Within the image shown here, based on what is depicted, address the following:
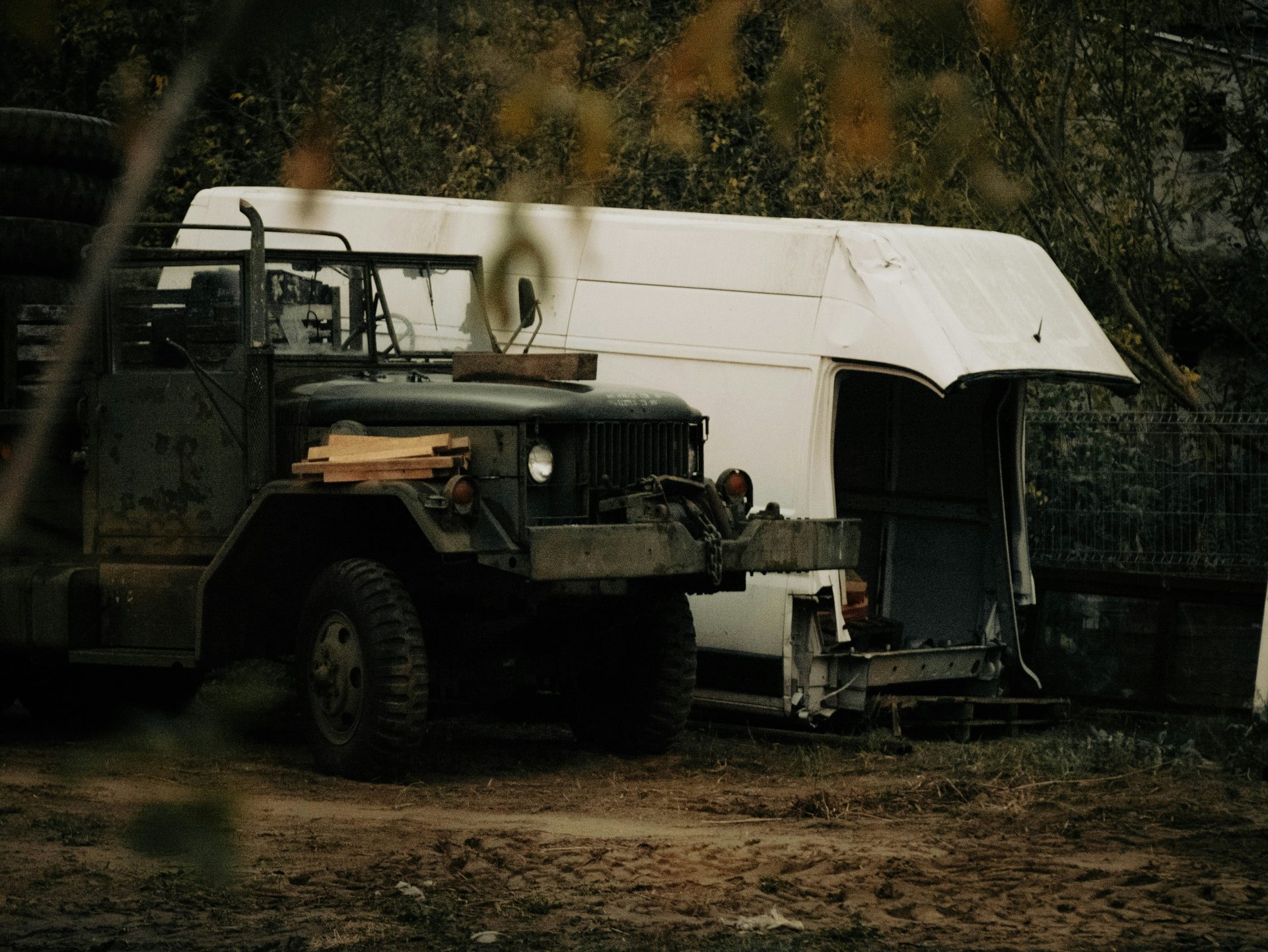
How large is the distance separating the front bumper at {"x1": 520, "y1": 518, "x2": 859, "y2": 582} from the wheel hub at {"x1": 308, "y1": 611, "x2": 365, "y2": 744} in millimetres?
1013

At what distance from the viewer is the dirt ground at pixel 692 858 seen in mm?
5555

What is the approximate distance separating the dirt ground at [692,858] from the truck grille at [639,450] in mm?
1483

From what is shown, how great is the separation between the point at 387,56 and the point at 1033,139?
1111 centimetres

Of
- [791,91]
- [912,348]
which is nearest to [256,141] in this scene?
[791,91]

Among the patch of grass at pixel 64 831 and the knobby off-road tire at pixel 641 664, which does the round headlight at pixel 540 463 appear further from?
the patch of grass at pixel 64 831

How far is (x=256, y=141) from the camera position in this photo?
3.05 m

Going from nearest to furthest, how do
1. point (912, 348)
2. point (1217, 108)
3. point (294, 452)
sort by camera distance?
point (294, 452), point (912, 348), point (1217, 108)

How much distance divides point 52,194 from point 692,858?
17.6ft

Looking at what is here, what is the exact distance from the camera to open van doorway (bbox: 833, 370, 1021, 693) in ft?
36.7

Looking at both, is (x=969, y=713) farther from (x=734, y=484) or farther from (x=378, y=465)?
(x=378, y=465)

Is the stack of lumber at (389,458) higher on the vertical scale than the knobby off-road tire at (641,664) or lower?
higher

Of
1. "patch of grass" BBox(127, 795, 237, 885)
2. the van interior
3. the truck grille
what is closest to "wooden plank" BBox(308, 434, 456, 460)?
the truck grille

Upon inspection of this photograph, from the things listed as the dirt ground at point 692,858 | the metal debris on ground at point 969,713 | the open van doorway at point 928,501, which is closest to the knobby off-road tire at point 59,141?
the dirt ground at point 692,858

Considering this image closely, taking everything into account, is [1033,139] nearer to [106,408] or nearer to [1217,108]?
[1217,108]
